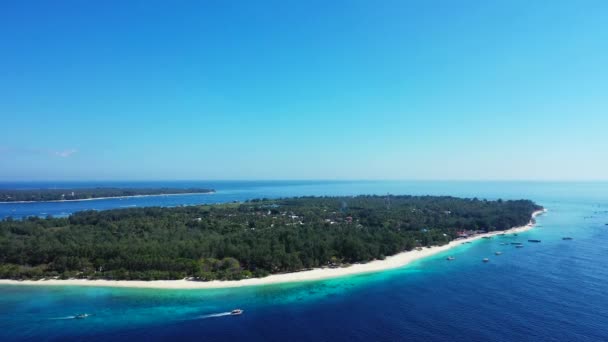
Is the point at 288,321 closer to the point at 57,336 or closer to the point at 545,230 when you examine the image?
the point at 57,336

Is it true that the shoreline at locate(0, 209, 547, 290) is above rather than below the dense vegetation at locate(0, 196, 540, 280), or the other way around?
below

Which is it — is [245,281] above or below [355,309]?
above

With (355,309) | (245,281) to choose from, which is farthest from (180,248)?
(355,309)

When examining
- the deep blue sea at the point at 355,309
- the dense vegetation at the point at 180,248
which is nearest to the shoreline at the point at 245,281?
the dense vegetation at the point at 180,248

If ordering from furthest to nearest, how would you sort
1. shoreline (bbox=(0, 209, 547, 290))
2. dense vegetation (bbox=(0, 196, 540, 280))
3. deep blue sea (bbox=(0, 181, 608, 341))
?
dense vegetation (bbox=(0, 196, 540, 280)), shoreline (bbox=(0, 209, 547, 290)), deep blue sea (bbox=(0, 181, 608, 341))

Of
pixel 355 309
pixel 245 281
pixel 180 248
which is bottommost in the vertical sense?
pixel 355 309

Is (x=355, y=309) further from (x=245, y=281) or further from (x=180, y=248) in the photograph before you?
(x=180, y=248)

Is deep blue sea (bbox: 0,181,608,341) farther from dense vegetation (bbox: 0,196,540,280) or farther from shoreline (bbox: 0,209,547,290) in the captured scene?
dense vegetation (bbox: 0,196,540,280)

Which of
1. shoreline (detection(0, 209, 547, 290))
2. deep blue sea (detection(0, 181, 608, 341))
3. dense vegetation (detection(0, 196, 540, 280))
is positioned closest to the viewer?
deep blue sea (detection(0, 181, 608, 341))

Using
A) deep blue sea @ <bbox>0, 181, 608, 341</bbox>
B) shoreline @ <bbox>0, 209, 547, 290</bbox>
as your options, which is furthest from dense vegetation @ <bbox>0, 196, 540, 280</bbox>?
deep blue sea @ <bbox>0, 181, 608, 341</bbox>

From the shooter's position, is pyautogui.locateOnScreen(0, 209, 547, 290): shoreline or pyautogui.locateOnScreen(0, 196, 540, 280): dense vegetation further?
pyautogui.locateOnScreen(0, 196, 540, 280): dense vegetation

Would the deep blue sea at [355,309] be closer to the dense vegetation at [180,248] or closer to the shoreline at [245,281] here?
the shoreline at [245,281]
